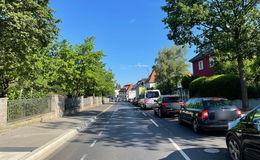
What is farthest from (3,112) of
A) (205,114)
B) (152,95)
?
(152,95)

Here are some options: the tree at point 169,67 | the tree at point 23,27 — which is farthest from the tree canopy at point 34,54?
the tree at point 169,67

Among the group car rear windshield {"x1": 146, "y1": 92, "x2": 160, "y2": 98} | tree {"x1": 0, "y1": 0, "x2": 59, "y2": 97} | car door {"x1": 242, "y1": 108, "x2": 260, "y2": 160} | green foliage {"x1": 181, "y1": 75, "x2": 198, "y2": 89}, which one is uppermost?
tree {"x1": 0, "y1": 0, "x2": 59, "y2": 97}

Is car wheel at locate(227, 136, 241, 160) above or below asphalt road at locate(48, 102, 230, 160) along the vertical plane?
above

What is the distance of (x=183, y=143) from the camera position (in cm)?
698

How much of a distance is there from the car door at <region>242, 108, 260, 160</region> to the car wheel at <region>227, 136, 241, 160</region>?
266 mm

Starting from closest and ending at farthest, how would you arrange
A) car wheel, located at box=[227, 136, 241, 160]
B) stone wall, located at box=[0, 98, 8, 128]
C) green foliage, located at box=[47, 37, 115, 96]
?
1. car wheel, located at box=[227, 136, 241, 160]
2. stone wall, located at box=[0, 98, 8, 128]
3. green foliage, located at box=[47, 37, 115, 96]

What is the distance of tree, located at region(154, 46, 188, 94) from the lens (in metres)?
41.8

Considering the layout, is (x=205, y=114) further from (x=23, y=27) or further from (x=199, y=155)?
(x=23, y=27)

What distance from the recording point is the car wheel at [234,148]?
4.64m

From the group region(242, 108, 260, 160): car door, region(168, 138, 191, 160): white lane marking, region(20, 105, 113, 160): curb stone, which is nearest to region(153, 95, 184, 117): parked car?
region(168, 138, 191, 160): white lane marking

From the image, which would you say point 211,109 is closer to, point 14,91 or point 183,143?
point 183,143

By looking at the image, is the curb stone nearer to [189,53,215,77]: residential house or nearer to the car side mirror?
the car side mirror

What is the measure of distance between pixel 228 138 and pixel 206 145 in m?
1.57

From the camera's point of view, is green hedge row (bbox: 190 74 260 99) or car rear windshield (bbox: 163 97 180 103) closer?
car rear windshield (bbox: 163 97 180 103)
